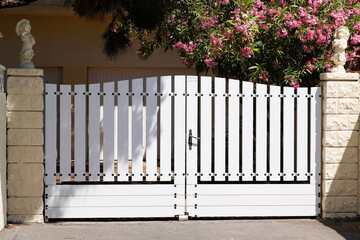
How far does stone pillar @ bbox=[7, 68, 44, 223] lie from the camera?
6926 mm

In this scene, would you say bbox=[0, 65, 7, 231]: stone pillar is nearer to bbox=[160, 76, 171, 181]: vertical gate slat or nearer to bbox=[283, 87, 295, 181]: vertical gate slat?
bbox=[160, 76, 171, 181]: vertical gate slat

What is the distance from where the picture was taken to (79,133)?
23.2 ft

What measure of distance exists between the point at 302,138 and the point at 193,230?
6.08 ft

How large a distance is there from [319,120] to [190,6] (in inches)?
140

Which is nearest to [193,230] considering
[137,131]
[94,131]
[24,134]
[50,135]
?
[137,131]

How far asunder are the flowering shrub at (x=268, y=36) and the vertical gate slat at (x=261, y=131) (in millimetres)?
1682

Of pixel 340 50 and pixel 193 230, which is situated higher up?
pixel 340 50

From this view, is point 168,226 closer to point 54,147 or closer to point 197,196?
point 197,196

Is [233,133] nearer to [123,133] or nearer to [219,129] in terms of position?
[219,129]

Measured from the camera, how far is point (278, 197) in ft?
23.9

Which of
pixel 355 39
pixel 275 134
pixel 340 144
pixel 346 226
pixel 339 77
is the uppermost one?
pixel 355 39

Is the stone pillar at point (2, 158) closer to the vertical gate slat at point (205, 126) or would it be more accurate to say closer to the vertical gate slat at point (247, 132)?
the vertical gate slat at point (205, 126)

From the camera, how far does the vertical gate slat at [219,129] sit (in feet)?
23.6

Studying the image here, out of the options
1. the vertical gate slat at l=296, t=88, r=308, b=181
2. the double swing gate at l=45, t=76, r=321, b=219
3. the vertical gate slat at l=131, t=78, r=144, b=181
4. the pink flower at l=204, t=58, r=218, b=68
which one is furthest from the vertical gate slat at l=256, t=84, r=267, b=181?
the pink flower at l=204, t=58, r=218, b=68
